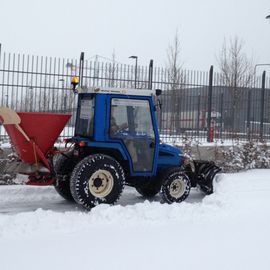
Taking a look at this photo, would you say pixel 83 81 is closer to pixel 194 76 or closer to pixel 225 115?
pixel 194 76

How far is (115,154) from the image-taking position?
895 centimetres

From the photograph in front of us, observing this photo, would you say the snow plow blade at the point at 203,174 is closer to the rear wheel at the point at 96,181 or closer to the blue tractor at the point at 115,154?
the blue tractor at the point at 115,154

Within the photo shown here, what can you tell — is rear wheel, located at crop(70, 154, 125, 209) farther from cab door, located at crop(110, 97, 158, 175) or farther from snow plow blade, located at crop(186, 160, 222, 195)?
snow plow blade, located at crop(186, 160, 222, 195)

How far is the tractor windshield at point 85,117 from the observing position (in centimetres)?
885

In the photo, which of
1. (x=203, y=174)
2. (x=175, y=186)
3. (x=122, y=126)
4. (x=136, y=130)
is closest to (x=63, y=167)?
(x=122, y=126)

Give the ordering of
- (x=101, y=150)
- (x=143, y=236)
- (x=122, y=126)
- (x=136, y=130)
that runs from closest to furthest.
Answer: (x=143, y=236) → (x=101, y=150) → (x=122, y=126) → (x=136, y=130)

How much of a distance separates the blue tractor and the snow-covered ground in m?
0.66

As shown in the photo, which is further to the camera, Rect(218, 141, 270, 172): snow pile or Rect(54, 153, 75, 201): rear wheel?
Rect(218, 141, 270, 172): snow pile

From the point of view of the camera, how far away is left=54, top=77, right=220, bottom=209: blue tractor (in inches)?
332

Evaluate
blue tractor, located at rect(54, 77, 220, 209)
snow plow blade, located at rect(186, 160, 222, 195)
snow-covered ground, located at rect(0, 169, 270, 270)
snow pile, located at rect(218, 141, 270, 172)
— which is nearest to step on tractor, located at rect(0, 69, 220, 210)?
blue tractor, located at rect(54, 77, 220, 209)

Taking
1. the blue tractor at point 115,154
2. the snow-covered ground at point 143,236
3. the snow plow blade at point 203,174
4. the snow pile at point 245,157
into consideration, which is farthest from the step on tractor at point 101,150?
the snow pile at point 245,157

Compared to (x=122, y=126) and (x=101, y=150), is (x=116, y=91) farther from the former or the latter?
(x=101, y=150)

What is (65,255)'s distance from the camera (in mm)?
5617

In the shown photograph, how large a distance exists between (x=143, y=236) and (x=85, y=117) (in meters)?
3.27
